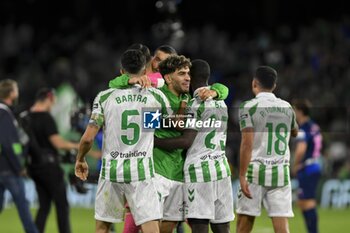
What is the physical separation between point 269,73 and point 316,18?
18934mm

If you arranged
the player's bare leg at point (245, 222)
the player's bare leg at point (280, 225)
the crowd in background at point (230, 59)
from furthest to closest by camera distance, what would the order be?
the crowd in background at point (230, 59) → the player's bare leg at point (245, 222) → the player's bare leg at point (280, 225)

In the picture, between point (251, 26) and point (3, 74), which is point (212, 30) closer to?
point (251, 26)

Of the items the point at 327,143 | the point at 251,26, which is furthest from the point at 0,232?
the point at 251,26

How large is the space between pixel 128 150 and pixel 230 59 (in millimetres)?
16277

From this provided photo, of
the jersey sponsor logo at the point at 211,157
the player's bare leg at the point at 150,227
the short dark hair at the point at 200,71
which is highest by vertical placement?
the short dark hair at the point at 200,71

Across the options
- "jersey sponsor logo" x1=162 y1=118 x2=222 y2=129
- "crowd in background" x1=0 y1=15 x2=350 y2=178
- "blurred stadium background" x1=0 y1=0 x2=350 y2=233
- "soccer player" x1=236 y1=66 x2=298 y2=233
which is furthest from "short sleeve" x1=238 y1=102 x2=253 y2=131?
"crowd in background" x1=0 y1=15 x2=350 y2=178

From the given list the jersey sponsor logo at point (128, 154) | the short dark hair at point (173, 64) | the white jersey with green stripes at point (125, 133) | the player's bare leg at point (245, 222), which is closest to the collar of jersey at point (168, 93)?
the short dark hair at point (173, 64)

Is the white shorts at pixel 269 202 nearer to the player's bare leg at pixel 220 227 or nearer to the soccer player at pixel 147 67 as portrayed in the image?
the player's bare leg at pixel 220 227

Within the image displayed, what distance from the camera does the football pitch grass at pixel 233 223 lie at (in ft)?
48.5

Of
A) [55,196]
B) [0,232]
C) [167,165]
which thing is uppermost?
[167,165]

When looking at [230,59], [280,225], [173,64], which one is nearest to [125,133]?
[173,64]

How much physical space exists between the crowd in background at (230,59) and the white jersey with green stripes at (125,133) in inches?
455

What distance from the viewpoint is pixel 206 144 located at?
917 cm

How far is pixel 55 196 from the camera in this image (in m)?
11.9
